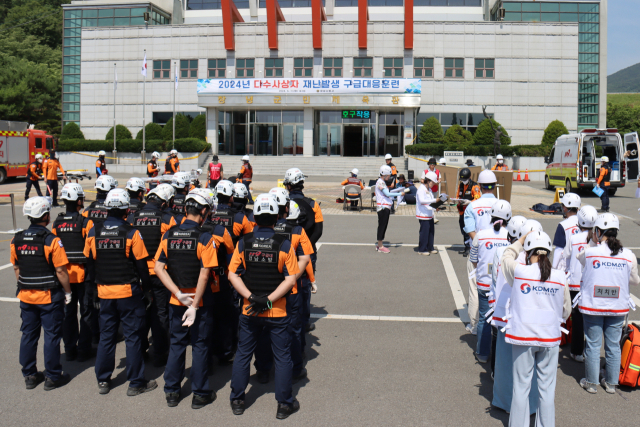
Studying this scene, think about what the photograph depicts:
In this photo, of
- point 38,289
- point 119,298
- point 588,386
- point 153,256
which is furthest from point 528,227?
point 38,289

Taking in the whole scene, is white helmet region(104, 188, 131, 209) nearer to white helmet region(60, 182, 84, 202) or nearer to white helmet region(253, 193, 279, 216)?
white helmet region(60, 182, 84, 202)

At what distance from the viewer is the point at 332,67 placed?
45094 millimetres

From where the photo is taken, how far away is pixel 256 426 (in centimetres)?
448

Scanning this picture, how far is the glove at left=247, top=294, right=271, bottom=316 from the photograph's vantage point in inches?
181

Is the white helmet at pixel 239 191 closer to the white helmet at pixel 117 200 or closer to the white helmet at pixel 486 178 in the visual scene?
the white helmet at pixel 117 200

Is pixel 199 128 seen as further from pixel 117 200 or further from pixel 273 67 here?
pixel 117 200

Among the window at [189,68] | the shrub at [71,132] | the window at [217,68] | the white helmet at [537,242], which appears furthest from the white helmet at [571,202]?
the shrub at [71,132]

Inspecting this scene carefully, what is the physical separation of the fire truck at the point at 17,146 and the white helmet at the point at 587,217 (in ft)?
100

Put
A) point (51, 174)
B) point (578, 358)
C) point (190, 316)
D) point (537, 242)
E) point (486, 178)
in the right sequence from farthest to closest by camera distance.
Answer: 1. point (51, 174)
2. point (486, 178)
3. point (578, 358)
4. point (190, 316)
5. point (537, 242)

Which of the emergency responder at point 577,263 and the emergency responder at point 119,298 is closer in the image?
the emergency responder at point 119,298

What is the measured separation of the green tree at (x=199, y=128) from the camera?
143 ft

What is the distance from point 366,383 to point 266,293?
5.04ft

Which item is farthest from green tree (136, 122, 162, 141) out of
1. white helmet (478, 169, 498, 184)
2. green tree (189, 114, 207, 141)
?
white helmet (478, 169, 498, 184)

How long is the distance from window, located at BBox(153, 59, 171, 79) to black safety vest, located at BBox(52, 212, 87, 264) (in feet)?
146
